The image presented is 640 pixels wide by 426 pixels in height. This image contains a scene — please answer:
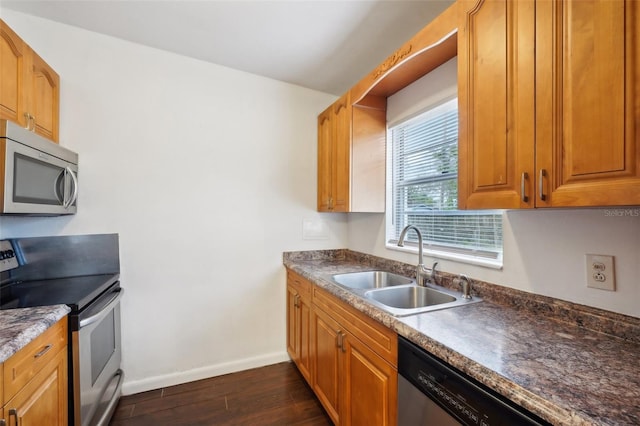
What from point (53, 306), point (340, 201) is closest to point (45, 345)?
point (53, 306)

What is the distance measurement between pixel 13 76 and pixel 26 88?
3.0 inches

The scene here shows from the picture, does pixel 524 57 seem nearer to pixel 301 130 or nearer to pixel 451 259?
pixel 451 259

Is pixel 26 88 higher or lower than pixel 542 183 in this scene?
higher

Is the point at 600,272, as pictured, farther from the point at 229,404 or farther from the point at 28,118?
the point at 28,118

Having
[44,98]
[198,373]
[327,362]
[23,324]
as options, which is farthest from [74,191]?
[327,362]

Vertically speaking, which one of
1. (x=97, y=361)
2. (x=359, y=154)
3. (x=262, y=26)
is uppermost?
(x=262, y=26)

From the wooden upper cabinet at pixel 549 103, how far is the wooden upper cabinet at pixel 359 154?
3.20ft

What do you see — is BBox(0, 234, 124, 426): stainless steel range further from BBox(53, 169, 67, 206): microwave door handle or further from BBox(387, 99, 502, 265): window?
BBox(387, 99, 502, 265): window

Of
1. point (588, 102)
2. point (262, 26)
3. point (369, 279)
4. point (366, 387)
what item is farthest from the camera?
point (369, 279)

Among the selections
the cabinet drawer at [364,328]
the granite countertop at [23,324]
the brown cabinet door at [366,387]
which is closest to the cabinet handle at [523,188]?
the cabinet drawer at [364,328]

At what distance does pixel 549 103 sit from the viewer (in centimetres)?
89

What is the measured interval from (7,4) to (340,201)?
248 centimetres

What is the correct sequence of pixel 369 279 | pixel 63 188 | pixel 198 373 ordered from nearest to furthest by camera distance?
pixel 63 188
pixel 369 279
pixel 198 373

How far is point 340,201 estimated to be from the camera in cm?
224
